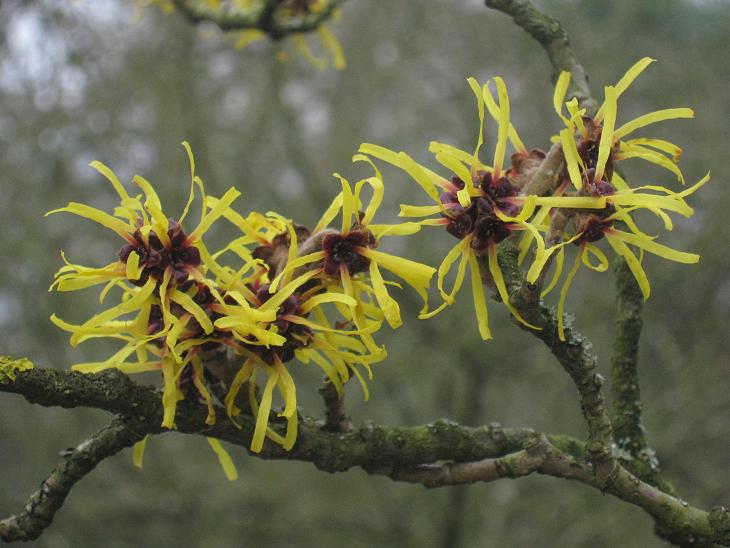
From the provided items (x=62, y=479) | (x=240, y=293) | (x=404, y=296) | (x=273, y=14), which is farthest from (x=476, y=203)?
(x=404, y=296)

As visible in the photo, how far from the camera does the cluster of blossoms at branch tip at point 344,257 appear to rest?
3.31ft

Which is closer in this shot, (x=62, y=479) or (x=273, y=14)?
(x=62, y=479)

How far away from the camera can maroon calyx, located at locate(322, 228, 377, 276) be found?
1.08m

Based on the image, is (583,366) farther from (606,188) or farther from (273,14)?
(273,14)

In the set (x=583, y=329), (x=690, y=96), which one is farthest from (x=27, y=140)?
(x=690, y=96)

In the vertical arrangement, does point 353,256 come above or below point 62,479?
above

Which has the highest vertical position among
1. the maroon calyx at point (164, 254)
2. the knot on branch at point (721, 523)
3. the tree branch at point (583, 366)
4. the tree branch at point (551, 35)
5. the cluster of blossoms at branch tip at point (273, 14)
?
the cluster of blossoms at branch tip at point (273, 14)

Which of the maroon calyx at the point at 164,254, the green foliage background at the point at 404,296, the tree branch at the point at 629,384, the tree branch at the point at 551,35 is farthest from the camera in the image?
the green foliage background at the point at 404,296

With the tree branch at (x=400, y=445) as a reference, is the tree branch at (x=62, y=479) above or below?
below

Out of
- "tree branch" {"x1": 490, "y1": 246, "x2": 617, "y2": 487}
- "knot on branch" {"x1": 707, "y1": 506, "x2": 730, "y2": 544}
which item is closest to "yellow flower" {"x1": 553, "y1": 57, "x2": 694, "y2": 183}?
"tree branch" {"x1": 490, "y1": 246, "x2": 617, "y2": 487}

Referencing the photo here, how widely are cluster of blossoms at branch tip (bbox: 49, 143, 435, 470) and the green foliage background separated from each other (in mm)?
3395

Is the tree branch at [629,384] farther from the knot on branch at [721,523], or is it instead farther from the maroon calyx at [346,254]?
the maroon calyx at [346,254]

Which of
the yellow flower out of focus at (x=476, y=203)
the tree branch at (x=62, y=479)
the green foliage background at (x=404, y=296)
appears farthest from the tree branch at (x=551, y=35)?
the green foliage background at (x=404, y=296)

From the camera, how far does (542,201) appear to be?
3.21 feet
